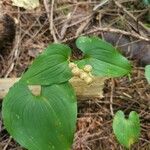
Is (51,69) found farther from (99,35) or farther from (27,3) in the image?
(27,3)

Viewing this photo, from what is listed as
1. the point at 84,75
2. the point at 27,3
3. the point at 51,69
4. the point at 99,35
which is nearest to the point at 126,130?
the point at 84,75

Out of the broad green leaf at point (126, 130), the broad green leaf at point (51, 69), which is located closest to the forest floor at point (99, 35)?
the broad green leaf at point (126, 130)

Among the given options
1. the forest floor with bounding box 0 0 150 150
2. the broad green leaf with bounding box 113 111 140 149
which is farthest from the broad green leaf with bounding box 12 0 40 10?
the broad green leaf with bounding box 113 111 140 149

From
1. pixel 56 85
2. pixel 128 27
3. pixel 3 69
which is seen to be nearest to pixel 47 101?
pixel 56 85

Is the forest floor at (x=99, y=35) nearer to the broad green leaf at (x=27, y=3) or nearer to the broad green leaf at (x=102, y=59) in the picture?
the broad green leaf at (x=27, y=3)

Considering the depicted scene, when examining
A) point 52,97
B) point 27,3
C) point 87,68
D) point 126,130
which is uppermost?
point 27,3
